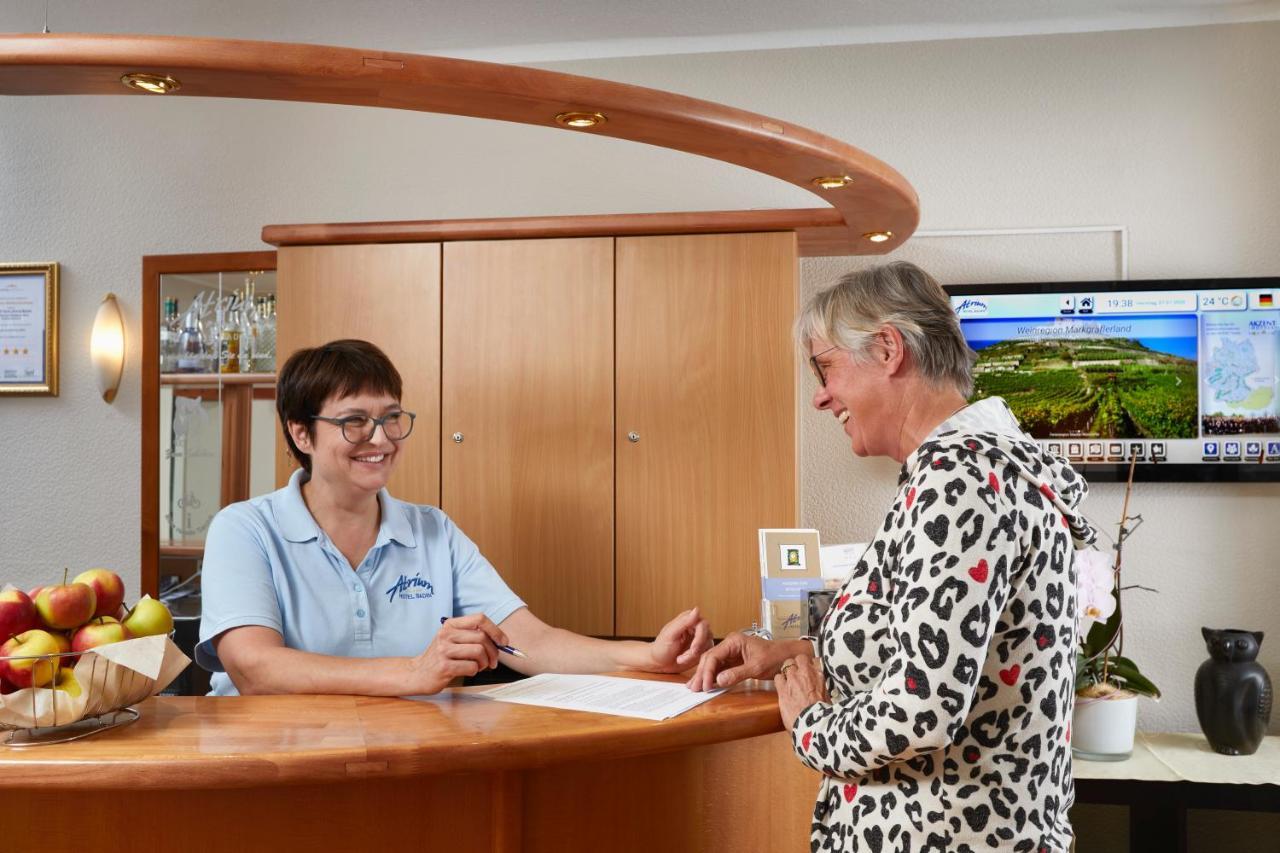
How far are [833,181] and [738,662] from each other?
1.24 meters

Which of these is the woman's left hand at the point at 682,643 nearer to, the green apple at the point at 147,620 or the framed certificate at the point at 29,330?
the green apple at the point at 147,620

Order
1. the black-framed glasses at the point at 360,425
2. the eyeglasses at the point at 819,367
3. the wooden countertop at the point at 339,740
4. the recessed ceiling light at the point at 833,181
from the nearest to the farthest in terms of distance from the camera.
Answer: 1. the wooden countertop at the point at 339,740
2. the eyeglasses at the point at 819,367
3. the black-framed glasses at the point at 360,425
4. the recessed ceiling light at the point at 833,181

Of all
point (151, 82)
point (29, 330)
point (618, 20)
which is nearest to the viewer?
point (151, 82)

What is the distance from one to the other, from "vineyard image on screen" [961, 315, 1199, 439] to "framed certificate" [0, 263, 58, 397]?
333 cm

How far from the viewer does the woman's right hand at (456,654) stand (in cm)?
165

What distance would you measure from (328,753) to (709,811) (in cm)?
69

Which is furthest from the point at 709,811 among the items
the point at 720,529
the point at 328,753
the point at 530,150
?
the point at 530,150

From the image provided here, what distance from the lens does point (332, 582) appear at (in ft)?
7.01

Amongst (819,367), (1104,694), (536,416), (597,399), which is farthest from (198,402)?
(1104,694)

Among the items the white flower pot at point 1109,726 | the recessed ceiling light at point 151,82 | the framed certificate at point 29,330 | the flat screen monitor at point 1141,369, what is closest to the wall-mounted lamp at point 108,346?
the framed certificate at point 29,330

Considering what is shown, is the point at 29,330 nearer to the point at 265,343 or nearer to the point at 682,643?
the point at 265,343

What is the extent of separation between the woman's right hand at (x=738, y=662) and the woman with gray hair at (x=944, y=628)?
248 millimetres

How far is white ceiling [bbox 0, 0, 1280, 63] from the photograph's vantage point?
11.0 feet

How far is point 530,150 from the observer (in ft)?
12.3
